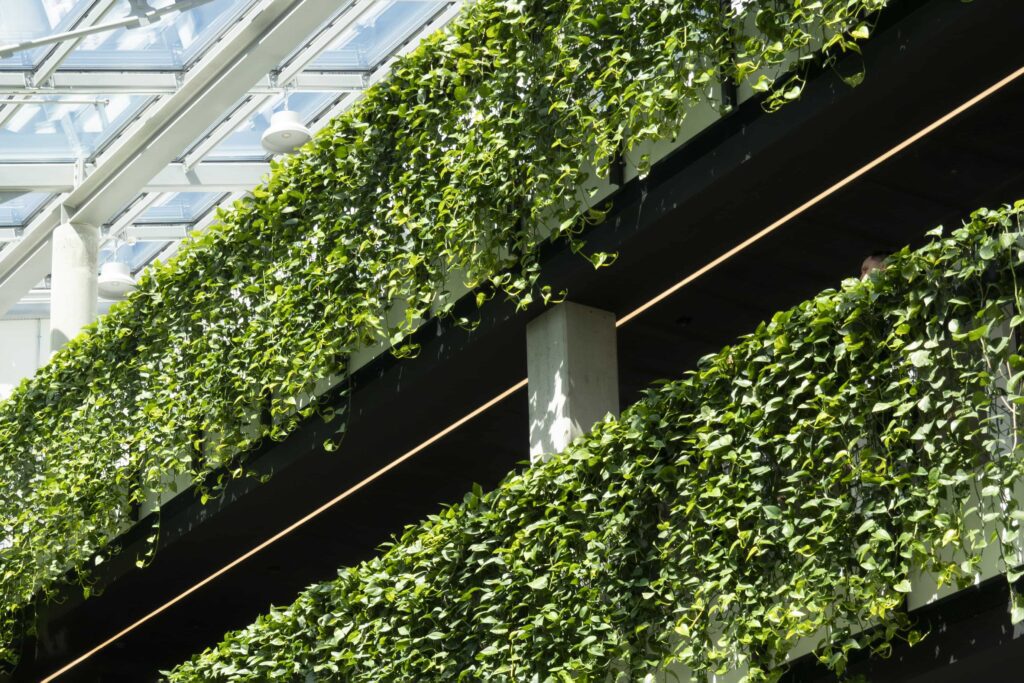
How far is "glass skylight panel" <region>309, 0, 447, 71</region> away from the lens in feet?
52.5

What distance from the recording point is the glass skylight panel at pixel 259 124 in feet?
57.6

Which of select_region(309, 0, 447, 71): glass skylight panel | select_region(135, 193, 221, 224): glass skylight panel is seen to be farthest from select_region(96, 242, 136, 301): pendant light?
select_region(309, 0, 447, 71): glass skylight panel

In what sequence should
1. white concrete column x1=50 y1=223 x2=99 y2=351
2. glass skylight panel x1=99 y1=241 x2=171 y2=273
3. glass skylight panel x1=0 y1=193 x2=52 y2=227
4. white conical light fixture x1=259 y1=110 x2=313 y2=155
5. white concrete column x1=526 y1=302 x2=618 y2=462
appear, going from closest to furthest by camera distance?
white concrete column x1=526 y1=302 x2=618 y2=462 → white conical light fixture x1=259 y1=110 x2=313 y2=155 → white concrete column x1=50 y1=223 x2=99 y2=351 → glass skylight panel x1=0 y1=193 x2=52 y2=227 → glass skylight panel x1=99 y1=241 x2=171 y2=273

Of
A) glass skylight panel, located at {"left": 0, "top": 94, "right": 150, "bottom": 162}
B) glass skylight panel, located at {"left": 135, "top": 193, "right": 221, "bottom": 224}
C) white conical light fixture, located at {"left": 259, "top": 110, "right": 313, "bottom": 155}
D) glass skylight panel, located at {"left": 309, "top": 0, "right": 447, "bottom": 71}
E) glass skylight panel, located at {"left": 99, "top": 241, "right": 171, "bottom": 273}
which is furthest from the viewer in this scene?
glass skylight panel, located at {"left": 99, "top": 241, "right": 171, "bottom": 273}

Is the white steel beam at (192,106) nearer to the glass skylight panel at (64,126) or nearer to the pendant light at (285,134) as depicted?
the glass skylight panel at (64,126)

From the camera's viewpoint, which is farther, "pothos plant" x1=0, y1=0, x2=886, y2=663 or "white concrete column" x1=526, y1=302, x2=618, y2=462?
"white concrete column" x1=526, y1=302, x2=618, y2=462

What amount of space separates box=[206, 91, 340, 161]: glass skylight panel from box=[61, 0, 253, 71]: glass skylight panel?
1983 mm

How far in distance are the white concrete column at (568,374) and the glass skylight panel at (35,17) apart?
7.65m

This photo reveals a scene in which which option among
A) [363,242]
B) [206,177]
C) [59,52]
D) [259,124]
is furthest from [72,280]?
[363,242]

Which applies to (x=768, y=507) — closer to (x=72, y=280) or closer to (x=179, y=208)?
(x=72, y=280)

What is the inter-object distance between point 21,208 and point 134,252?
2481mm

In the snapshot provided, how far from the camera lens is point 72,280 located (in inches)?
627

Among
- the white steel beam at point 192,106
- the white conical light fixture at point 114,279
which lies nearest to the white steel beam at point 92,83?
the white steel beam at point 192,106

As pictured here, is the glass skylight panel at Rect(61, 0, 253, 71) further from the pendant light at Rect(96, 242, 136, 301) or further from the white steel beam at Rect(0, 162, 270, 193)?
the pendant light at Rect(96, 242, 136, 301)
